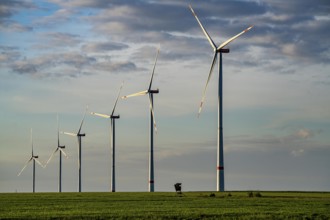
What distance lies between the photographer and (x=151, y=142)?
431 feet

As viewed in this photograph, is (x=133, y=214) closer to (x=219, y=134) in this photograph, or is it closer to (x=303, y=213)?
(x=303, y=213)

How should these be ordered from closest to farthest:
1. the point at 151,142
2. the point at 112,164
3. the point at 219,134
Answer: the point at 219,134 → the point at 151,142 → the point at 112,164

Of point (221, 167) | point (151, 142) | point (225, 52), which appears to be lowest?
point (221, 167)

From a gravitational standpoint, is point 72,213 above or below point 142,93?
below

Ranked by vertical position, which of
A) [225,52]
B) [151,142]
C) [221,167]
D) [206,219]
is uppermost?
[225,52]

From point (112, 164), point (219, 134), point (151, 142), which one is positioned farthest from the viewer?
point (112, 164)

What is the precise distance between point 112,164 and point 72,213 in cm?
8914

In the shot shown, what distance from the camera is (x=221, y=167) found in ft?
343

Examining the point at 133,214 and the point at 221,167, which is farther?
the point at 221,167

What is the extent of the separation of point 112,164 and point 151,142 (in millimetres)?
19747

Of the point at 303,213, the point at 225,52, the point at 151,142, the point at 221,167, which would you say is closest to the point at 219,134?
the point at 221,167

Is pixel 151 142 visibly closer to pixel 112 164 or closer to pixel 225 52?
pixel 112 164

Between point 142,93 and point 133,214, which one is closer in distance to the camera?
point 133,214

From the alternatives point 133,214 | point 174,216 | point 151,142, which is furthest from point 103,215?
point 151,142
